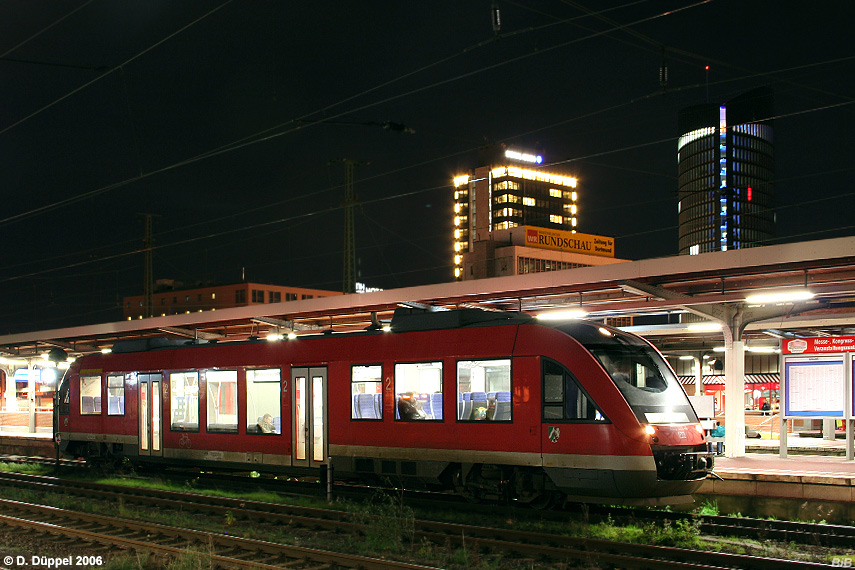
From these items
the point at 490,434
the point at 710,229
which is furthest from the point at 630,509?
the point at 710,229

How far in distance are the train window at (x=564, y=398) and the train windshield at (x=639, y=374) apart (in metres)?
0.49

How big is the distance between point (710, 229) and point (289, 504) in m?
182

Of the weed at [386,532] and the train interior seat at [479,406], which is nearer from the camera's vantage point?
the weed at [386,532]

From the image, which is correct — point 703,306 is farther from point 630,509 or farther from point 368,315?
point 368,315

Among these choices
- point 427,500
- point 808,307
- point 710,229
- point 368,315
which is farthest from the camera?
point 710,229

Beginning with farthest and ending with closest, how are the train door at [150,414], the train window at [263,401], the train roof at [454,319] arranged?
the train door at [150,414], the train window at [263,401], the train roof at [454,319]

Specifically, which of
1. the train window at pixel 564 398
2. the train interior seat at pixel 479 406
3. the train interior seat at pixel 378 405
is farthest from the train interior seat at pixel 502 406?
the train interior seat at pixel 378 405

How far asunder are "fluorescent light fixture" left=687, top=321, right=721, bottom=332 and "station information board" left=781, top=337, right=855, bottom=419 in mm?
1808

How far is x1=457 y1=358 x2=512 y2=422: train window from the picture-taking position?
1313cm

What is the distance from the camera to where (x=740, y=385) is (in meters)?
18.4

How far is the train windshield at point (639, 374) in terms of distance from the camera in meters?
12.1

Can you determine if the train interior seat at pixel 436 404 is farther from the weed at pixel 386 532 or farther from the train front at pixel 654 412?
the train front at pixel 654 412

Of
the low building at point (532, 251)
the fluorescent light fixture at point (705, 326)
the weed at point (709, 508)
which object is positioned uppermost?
the low building at point (532, 251)

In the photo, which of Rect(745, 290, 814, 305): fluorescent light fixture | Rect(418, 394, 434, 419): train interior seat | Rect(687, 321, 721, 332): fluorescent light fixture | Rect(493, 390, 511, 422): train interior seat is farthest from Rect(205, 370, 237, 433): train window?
Rect(687, 321, 721, 332): fluorescent light fixture
